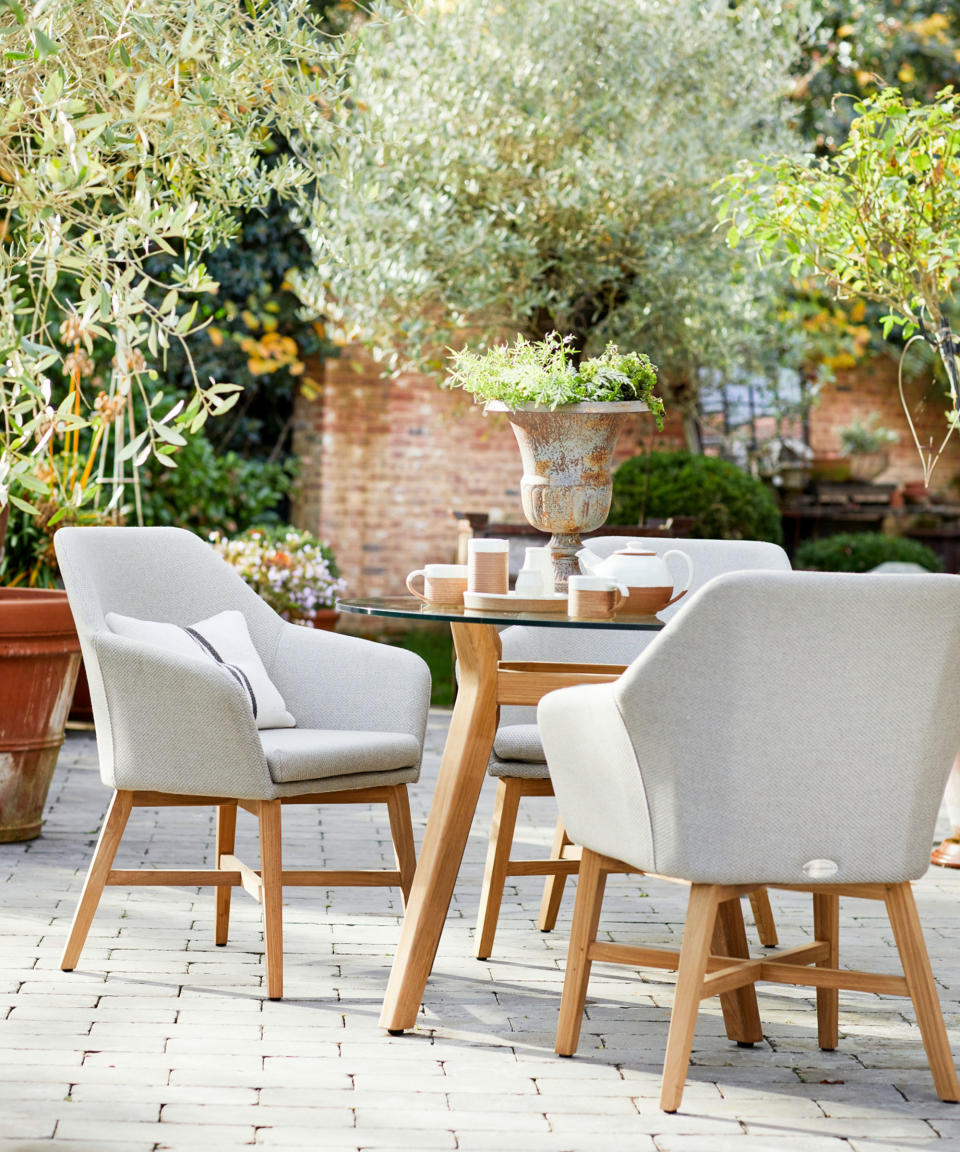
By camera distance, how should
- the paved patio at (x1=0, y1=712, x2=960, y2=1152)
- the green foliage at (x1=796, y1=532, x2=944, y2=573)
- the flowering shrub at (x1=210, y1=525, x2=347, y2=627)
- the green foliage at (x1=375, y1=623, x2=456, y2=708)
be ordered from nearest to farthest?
the paved patio at (x1=0, y1=712, x2=960, y2=1152) < the flowering shrub at (x1=210, y1=525, x2=347, y2=627) < the green foliage at (x1=375, y1=623, x2=456, y2=708) < the green foliage at (x1=796, y1=532, x2=944, y2=573)

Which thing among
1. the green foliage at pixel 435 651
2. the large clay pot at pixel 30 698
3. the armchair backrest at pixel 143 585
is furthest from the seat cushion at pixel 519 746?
the green foliage at pixel 435 651

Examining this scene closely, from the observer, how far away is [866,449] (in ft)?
35.2

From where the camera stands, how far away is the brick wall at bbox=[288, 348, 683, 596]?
970 cm

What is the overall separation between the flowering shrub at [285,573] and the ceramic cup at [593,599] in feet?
13.4

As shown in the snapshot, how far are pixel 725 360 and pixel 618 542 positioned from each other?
444 centimetres

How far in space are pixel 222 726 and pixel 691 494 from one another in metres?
5.64

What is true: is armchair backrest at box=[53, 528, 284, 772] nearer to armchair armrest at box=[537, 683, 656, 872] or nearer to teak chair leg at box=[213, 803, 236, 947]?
teak chair leg at box=[213, 803, 236, 947]

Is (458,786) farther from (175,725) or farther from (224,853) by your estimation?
(224,853)

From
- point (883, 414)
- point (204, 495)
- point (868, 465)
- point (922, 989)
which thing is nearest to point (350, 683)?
point (922, 989)

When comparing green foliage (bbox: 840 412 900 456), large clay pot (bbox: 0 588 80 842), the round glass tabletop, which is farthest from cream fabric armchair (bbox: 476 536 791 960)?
green foliage (bbox: 840 412 900 456)

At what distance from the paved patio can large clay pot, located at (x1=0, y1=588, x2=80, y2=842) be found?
1.27ft

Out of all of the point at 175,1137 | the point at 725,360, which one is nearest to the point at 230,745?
the point at 175,1137

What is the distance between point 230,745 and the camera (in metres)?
3.08

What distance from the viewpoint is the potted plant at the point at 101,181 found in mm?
3047
